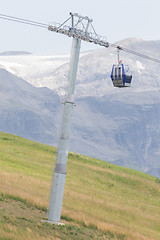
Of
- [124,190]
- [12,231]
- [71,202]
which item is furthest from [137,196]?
[12,231]

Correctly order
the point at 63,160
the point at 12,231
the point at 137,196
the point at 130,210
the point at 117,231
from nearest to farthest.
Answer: the point at 12,231 < the point at 63,160 < the point at 117,231 < the point at 130,210 < the point at 137,196

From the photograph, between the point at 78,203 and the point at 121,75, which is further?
the point at 78,203

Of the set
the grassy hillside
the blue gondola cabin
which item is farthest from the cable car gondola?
the grassy hillside

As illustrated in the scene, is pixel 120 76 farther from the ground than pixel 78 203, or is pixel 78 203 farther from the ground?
pixel 120 76

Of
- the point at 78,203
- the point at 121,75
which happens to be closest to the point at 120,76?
the point at 121,75

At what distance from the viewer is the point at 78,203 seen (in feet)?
131

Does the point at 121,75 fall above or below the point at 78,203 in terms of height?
above

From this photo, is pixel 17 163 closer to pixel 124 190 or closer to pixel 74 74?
pixel 124 190

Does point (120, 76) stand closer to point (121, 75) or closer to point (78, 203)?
point (121, 75)

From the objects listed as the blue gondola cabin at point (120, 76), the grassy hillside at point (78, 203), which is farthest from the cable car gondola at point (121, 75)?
the grassy hillside at point (78, 203)

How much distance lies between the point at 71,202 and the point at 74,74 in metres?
14.9

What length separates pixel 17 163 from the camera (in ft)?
197

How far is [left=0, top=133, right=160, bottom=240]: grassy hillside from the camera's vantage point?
27.5 metres

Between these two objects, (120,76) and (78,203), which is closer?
(120,76)
